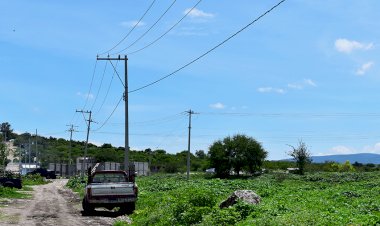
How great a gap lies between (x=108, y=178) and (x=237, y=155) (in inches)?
2442

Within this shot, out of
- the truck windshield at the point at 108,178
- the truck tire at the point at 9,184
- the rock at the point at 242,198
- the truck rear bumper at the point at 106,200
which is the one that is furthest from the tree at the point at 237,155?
the rock at the point at 242,198

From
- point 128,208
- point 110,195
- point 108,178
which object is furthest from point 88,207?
point 108,178

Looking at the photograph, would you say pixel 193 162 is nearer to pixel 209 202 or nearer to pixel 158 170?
pixel 158 170

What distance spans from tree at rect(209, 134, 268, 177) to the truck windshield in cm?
6099

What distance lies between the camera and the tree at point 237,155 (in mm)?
84375

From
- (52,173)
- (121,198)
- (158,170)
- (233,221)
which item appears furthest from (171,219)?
(158,170)

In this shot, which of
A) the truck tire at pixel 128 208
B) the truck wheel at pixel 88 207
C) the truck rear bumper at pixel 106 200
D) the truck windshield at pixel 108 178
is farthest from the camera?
the truck windshield at pixel 108 178

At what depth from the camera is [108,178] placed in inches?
939

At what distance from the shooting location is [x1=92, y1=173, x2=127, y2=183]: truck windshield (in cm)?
2362

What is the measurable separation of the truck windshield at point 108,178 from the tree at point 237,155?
61.0m

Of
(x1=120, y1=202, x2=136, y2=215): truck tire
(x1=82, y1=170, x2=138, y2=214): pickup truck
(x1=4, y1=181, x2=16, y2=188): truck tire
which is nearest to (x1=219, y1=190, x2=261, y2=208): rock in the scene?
(x1=82, y1=170, x2=138, y2=214): pickup truck

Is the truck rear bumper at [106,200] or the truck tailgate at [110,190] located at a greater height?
the truck tailgate at [110,190]

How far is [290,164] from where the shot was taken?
125562 millimetres

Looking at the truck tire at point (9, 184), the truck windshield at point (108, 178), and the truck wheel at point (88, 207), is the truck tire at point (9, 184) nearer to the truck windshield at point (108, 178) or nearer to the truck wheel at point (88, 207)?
the truck windshield at point (108, 178)
